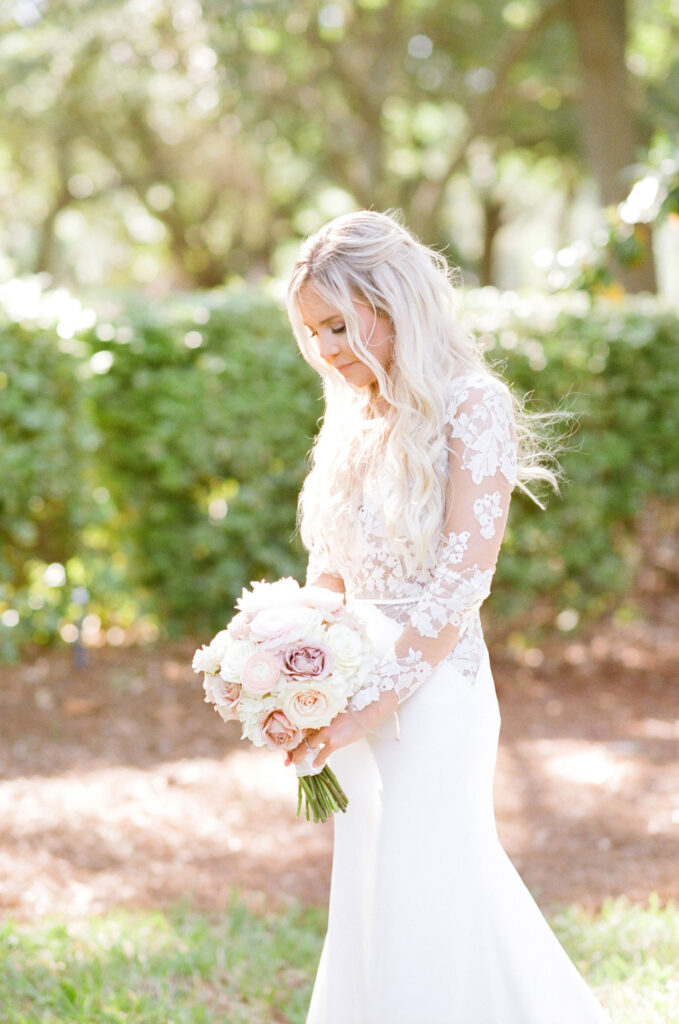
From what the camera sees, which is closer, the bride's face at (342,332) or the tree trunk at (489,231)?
the bride's face at (342,332)

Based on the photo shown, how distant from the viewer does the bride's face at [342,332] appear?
2566 millimetres

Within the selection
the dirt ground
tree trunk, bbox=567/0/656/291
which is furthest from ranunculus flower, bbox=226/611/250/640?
tree trunk, bbox=567/0/656/291

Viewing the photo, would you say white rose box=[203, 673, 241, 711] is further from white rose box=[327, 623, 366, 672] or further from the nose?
the nose

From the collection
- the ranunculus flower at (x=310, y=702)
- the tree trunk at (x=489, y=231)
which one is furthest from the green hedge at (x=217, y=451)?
the tree trunk at (x=489, y=231)

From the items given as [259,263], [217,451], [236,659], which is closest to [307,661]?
[236,659]

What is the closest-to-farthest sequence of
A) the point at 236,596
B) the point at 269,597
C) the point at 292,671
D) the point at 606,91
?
the point at 292,671 → the point at 269,597 → the point at 236,596 → the point at 606,91

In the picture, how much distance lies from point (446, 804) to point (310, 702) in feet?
1.64

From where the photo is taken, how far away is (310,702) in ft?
7.90

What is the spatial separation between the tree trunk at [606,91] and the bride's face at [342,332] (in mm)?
10269

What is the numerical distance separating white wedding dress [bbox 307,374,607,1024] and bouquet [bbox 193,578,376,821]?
115mm

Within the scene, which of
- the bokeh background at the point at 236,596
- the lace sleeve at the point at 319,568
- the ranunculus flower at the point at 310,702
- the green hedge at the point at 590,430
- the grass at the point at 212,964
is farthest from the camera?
the green hedge at the point at 590,430

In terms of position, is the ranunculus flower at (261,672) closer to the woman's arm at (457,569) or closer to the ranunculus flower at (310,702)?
the ranunculus flower at (310,702)

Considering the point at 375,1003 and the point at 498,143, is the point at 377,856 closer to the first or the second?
the point at 375,1003

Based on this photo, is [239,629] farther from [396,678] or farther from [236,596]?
[236,596]
